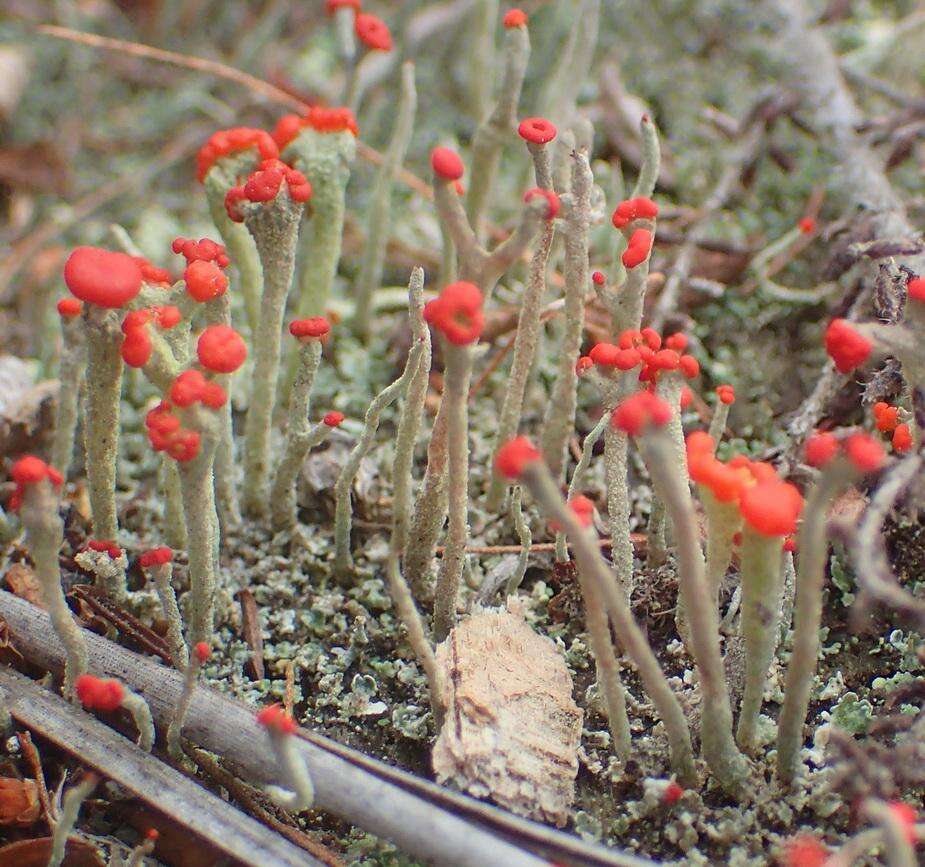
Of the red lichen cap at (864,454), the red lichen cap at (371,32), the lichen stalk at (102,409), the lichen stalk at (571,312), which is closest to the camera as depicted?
the red lichen cap at (864,454)

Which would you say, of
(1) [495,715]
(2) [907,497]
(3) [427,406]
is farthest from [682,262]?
(1) [495,715]

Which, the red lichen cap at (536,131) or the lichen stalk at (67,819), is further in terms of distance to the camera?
the red lichen cap at (536,131)

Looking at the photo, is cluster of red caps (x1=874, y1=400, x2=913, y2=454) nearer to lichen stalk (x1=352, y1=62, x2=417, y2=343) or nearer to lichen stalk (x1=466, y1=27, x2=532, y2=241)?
lichen stalk (x1=466, y1=27, x2=532, y2=241)

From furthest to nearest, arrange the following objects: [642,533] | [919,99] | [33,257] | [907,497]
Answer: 1. [33,257]
2. [919,99]
3. [642,533]
4. [907,497]

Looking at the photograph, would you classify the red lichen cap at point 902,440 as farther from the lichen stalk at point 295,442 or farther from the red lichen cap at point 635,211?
the lichen stalk at point 295,442

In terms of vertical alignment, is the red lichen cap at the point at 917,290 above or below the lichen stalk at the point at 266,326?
above

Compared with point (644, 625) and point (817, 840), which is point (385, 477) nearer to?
point (644, 625)

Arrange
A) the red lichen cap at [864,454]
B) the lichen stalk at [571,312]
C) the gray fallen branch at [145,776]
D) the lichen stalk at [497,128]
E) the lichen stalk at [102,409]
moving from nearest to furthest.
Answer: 1. the red lichen cap at [864,454]
2. the gray fallen branch at [145,776]
3. the lichen stalk at [102,409]
4. the lichen stalk at [571,312]
5. the lichen stalk at [497,128]

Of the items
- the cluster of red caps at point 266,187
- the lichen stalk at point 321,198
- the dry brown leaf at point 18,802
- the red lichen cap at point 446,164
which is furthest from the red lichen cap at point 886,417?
the dry brown leaf at point 18,802
